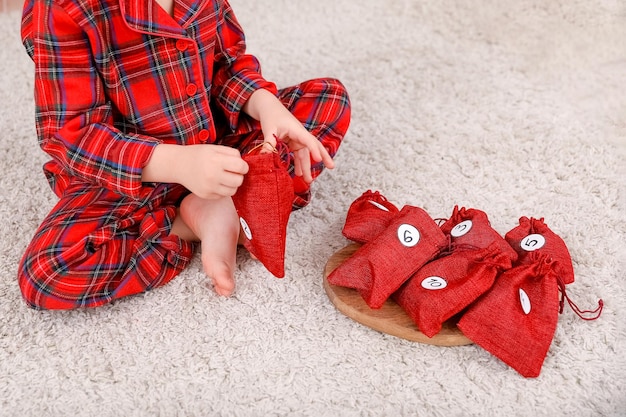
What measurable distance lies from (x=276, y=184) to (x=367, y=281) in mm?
157

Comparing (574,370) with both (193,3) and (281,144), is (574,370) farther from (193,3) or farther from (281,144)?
(193,3)

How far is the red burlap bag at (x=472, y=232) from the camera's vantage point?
0.84m

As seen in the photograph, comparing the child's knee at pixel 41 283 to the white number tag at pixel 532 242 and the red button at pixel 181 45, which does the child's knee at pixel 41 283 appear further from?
the white number tag at pixel 532 242

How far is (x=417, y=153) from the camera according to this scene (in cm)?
115

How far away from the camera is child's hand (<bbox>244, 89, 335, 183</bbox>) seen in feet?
2.88

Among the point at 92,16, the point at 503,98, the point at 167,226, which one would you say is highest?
the point at 92,16

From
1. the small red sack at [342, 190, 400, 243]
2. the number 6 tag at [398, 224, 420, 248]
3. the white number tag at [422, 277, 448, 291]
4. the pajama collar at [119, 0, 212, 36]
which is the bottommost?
the small red sack at [342, 190, 400, 243]

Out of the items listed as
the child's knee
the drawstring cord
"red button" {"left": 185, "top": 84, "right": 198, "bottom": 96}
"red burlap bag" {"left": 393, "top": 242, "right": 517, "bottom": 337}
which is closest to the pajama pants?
the child's knee

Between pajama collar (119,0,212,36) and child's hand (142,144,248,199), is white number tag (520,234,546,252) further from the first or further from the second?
pajama collar (119,0,212,36)

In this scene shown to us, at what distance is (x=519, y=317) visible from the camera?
2.51 feet

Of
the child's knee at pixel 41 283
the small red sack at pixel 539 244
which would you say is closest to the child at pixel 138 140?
the child's knee at pixel 41 283

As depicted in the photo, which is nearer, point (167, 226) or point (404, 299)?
point (404, 299)

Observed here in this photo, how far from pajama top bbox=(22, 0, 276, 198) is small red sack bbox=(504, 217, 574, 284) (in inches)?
16.6

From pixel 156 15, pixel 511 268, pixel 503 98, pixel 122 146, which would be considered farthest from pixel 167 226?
pixel 503 98
